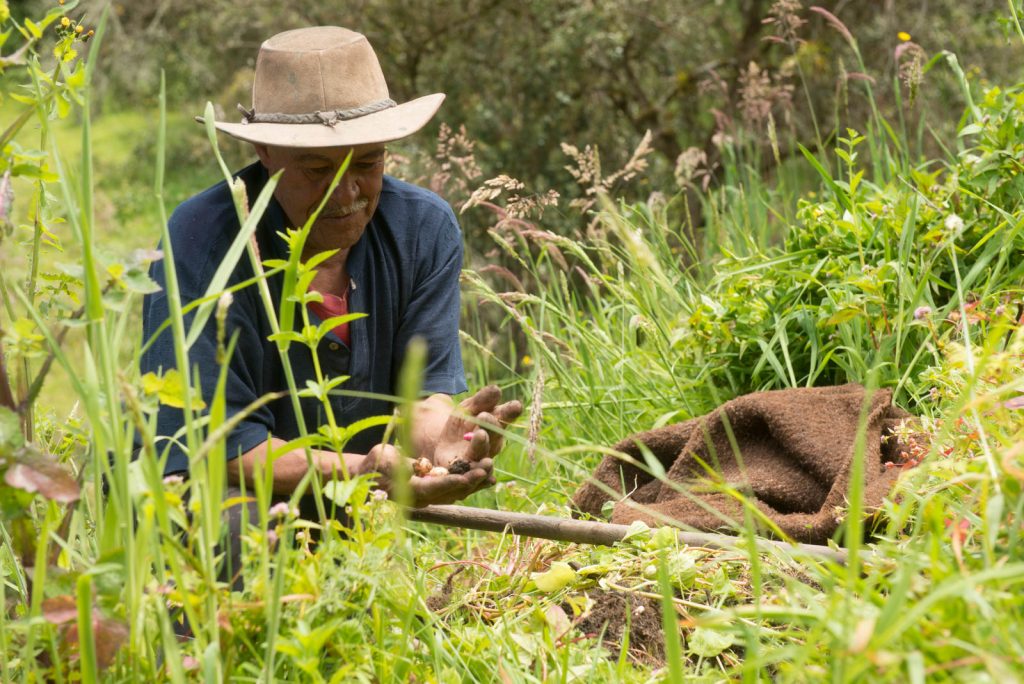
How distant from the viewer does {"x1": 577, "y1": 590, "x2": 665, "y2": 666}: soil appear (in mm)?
1911

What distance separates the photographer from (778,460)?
9.00ft

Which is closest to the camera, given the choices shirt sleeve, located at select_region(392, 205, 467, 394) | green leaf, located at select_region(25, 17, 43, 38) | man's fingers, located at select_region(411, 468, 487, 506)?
green leaf, located at select_region(25, 17, 43, 38)

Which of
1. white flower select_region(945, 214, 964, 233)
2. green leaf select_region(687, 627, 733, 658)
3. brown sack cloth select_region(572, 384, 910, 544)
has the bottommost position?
brown sack cloth select_region(572, 384, 910, 544)

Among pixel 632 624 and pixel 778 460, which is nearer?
pixel 632 624

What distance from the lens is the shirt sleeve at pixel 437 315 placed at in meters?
2.83

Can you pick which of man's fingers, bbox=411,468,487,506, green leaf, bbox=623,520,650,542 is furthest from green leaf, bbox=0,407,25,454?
green leaf, bbox=623,520,650,542

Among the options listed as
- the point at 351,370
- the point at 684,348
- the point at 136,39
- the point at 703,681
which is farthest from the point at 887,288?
the point at 136,39

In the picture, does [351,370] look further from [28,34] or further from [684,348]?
[28,34]

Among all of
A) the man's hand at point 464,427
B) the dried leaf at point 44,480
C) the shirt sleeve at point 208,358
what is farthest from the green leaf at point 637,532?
the dried leaf at point 44,480

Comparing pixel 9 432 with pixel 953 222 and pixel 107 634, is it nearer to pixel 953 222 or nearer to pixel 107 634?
pixel 107 634

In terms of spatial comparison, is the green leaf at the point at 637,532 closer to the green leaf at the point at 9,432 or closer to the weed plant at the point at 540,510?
the weed plant at the point at 540,510

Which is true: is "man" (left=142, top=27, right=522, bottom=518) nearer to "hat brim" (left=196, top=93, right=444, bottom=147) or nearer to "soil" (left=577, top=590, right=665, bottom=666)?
"hat brim" (left=196, top=93, right=444, bottom=147)

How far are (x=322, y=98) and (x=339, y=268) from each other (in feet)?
1.38

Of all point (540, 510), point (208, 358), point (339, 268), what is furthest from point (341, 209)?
point (540, 510)
